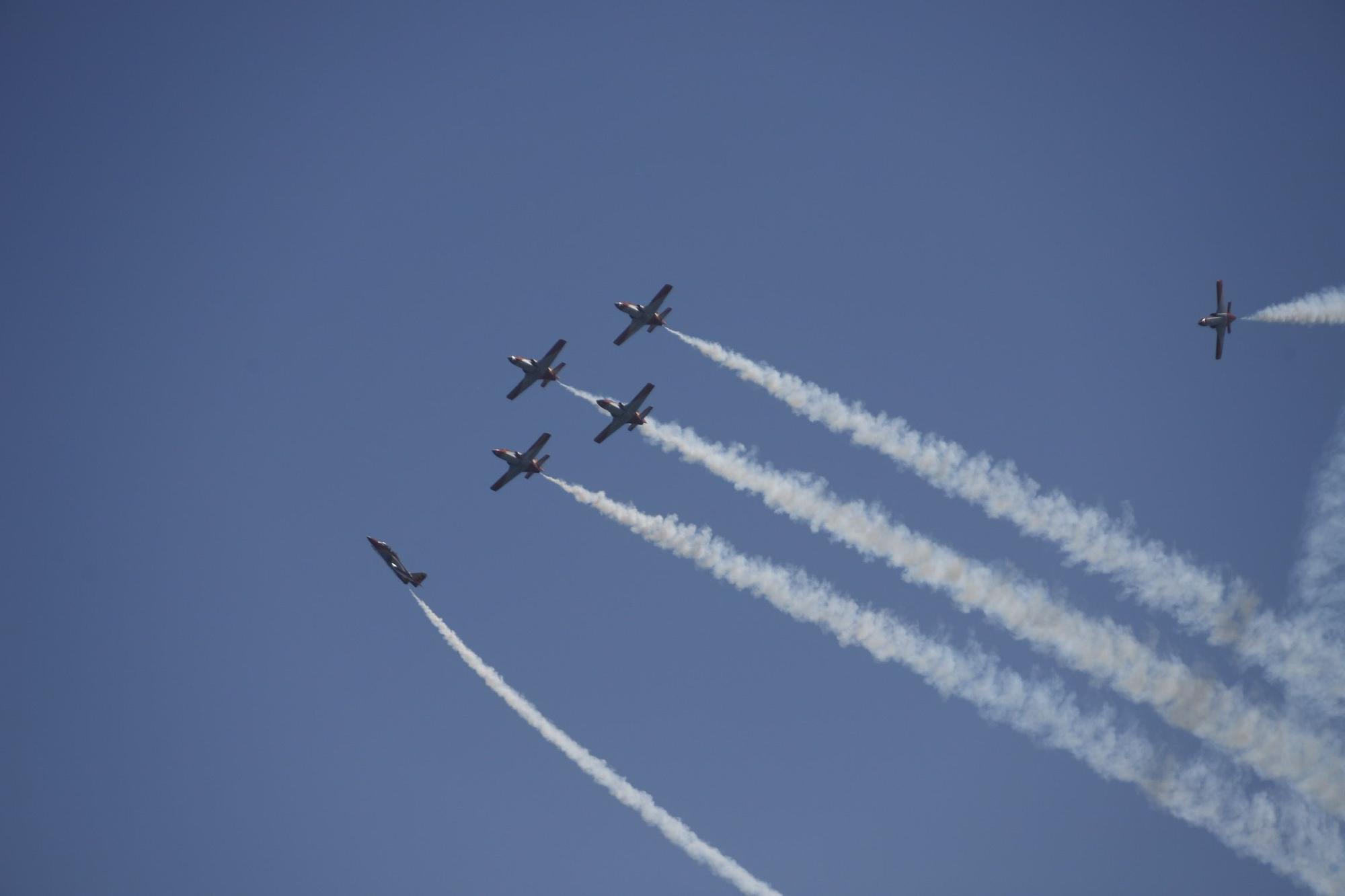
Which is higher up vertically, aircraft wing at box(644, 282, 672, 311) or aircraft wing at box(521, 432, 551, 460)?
aircraft wing at box(644, 282, 672, 311)

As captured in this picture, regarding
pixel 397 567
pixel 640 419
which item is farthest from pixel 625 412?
pixel 397 567

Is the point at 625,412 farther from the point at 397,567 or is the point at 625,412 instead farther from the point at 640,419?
the point at 397,567

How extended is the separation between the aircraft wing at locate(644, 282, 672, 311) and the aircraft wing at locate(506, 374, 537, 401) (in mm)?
8186

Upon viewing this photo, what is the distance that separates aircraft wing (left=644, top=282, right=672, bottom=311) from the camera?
223 feet

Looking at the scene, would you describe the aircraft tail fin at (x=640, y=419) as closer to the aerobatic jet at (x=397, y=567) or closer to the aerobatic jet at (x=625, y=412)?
the aerobatic jet at (x=625, y=412)

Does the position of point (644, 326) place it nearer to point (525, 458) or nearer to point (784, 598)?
point (525, 458)

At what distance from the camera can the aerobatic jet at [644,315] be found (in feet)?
224

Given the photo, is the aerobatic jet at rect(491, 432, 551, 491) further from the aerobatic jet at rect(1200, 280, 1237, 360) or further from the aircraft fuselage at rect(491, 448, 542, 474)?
the aerobatic jet at rect(1200, 280, 1237, 360)

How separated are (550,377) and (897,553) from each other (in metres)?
23.3

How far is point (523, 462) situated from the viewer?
228 ft

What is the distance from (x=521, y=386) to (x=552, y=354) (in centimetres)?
277

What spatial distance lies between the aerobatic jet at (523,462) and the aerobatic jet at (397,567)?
675cm

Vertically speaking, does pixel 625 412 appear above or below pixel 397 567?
above

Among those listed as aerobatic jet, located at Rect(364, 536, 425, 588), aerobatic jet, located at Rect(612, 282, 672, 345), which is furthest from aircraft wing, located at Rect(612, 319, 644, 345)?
aerobatic jet, located at Rect(364, 536, 425, 588)
